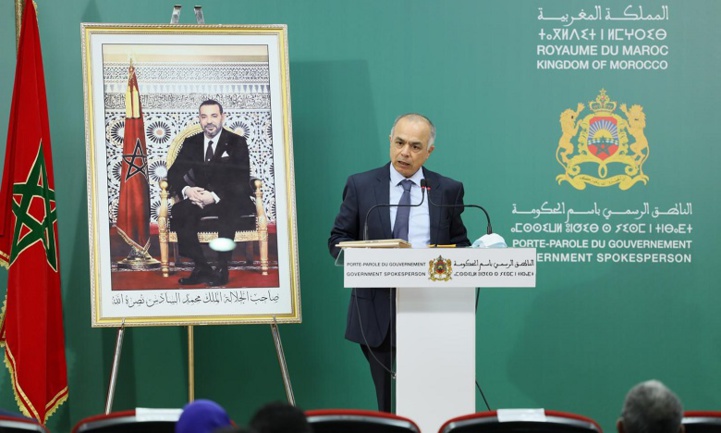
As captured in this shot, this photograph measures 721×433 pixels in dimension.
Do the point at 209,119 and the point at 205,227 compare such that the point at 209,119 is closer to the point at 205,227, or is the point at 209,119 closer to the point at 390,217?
the point at 205,227

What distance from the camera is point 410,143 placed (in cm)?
422

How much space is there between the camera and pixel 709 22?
5422 millimetres

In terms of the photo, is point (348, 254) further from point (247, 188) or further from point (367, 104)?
point (367, 104)

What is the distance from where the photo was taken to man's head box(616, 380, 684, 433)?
6.91ft

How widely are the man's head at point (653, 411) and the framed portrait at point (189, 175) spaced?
8.68ft

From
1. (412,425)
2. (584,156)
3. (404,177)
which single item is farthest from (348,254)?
(584,156)

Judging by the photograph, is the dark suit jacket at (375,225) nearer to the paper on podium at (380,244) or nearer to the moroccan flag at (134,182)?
the paper on podium at (380,244)

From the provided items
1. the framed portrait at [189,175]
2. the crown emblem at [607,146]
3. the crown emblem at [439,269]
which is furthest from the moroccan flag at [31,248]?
the crown emblem at [607,146]

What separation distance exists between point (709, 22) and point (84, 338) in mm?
4204

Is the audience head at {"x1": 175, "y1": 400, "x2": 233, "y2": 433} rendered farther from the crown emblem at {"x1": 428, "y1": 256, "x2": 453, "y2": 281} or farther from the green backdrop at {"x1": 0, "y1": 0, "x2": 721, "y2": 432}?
the green backdrop at {"x1": 0, "y1": 0, "x2": 721, "y2": 432}

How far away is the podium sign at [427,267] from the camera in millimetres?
3543

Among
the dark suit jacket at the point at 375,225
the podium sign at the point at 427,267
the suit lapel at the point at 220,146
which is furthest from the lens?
the suit lapel at the point at 220,146

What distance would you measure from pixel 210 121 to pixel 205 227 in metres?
0.56

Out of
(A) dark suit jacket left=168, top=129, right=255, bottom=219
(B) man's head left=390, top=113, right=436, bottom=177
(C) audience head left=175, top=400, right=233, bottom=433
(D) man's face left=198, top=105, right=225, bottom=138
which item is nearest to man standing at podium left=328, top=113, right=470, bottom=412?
(B) man's head left=390, top=113, right=436, bottom=177
